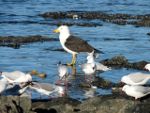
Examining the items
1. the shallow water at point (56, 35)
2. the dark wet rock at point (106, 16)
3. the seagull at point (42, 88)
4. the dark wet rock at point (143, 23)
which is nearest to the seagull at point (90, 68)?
the shallow water at point (56, 35)

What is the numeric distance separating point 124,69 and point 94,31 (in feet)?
32.4

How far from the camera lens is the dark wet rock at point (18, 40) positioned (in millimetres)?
22448

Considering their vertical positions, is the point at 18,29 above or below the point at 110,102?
below

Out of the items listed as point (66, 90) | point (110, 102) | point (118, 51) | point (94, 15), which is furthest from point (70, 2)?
point (110, 102)

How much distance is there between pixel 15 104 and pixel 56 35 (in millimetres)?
14835

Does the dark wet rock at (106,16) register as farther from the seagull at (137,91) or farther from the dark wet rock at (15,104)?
the dark wet rock at (15,104)

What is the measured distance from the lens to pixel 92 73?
16500mm

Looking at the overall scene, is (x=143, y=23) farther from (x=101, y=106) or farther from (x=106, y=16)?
(x=101, y=106)

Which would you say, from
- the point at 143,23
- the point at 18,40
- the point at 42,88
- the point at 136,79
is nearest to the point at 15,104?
the point at 42,88

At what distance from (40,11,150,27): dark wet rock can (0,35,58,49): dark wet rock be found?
7.74 m

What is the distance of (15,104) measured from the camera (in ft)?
34.4

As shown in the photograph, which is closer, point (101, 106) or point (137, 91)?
point (101, 106)

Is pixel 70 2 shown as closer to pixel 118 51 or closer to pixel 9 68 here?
pixel 118 51

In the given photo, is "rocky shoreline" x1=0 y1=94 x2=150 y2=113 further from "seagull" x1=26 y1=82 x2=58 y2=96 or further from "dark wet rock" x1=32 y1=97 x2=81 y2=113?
→ "seagull" x1=26 y1=82 x2=58 y2=96
